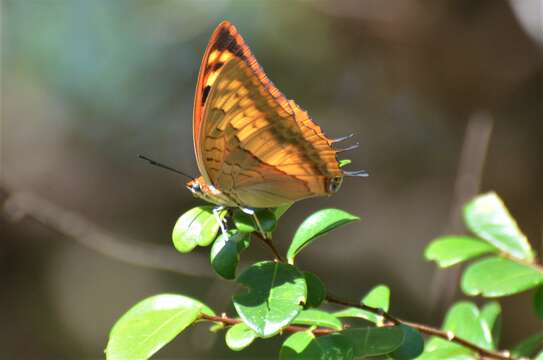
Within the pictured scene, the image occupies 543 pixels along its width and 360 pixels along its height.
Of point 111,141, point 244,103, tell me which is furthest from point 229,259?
point 111,141

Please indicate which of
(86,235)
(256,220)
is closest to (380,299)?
(256,220)

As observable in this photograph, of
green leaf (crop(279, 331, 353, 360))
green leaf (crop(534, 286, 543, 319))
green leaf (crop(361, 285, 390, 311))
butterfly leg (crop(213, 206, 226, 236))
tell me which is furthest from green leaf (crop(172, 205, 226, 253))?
green leaf (crop(534, 286, 543, 319))

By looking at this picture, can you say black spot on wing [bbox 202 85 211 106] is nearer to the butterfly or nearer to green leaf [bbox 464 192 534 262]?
the butterfly

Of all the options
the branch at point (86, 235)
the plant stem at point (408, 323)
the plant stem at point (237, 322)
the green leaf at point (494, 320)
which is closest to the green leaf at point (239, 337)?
the plant stem at point (237, 322)

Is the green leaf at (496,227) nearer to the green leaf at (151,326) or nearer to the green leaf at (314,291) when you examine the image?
the green leaf at (314,291)

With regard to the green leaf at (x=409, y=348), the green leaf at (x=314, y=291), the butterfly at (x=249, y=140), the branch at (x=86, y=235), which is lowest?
the branch at (x=86, y=235)

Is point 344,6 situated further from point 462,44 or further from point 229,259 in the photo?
point 229,259
